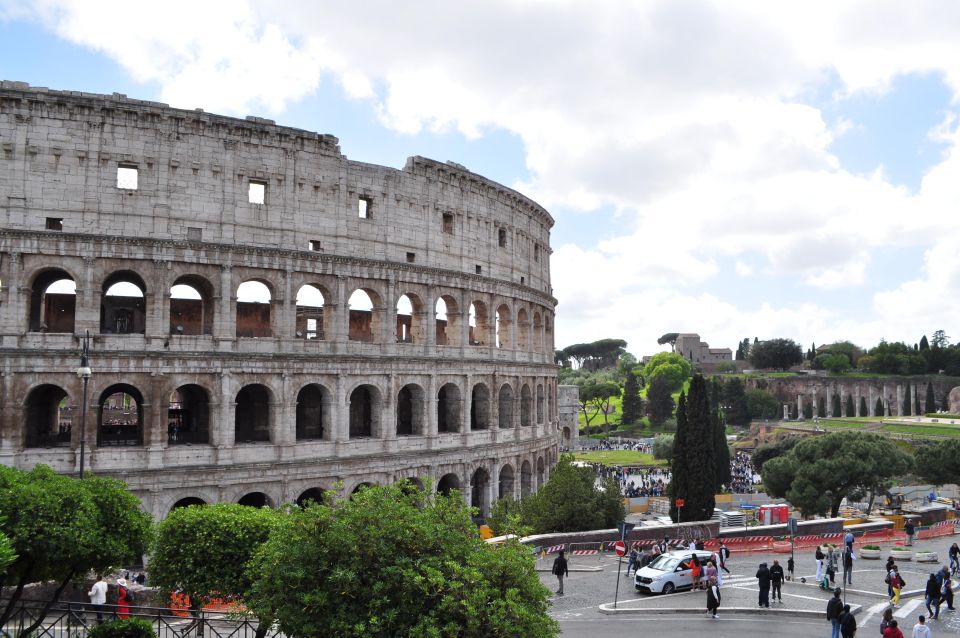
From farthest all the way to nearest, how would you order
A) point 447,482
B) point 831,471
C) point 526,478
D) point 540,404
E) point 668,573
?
point 540,404 → point 526,478 → point 831,471 → point 447,482 → point 668,573

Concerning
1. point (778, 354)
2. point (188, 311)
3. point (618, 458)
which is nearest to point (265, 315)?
point (188, 311)

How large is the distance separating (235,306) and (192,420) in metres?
7.17

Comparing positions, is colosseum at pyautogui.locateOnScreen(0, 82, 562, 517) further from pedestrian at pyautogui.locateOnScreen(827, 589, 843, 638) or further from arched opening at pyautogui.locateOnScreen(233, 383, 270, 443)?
pedestrian at pyautogui.locateOnScreen(827, 589, 843, 638)

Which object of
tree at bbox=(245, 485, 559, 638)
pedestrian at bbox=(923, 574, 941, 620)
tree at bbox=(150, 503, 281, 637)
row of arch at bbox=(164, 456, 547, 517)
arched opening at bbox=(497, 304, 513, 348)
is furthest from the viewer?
arched opening at bbox=(497, 304, 513, 348)

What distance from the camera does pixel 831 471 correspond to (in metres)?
38.8

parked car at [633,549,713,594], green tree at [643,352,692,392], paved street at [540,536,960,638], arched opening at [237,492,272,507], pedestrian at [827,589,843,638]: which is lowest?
paved street at [540,536,960,638]

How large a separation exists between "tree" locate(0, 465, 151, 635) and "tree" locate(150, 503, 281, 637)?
535 mm

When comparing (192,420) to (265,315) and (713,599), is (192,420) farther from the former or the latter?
(713,599)

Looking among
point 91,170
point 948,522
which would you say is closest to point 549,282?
point 948,522

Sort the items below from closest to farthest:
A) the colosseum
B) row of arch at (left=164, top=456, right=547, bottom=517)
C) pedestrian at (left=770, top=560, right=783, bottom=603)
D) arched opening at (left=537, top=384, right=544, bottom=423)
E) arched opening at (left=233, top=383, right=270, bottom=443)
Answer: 1. pedestrian at (left=770, top=560, right=783, bottom=603)
2. the colosseum
3. row of arch at (left=164, top=456, right=547, bottom=517)
4. arched opening at (left=233, top=383, right=270, bottom=443)
5. arched opening at (left=537, top=384, right=544, bottom=423)

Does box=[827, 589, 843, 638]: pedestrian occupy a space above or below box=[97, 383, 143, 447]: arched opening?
below

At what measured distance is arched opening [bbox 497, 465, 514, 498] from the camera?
3706cm

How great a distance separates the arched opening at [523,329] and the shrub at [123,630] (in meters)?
27.9

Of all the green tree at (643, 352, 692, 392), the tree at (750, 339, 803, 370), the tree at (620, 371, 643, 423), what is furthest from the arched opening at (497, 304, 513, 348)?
the tree at (750, 339, 803, 370)
